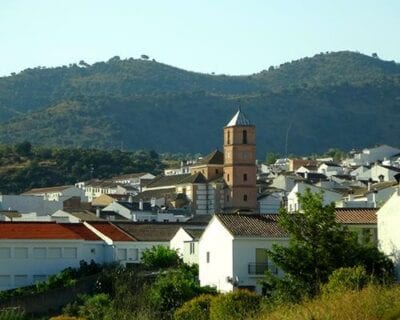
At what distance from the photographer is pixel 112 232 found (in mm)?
64688

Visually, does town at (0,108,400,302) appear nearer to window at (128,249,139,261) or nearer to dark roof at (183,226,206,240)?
window at (128,249,139,261)

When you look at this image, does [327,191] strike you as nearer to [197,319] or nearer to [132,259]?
[132,259]

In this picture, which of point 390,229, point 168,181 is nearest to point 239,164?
point 168,181

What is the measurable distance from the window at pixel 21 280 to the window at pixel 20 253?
0.90 m

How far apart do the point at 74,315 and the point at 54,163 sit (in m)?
108

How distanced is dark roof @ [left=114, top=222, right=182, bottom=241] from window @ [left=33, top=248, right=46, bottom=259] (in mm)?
6628

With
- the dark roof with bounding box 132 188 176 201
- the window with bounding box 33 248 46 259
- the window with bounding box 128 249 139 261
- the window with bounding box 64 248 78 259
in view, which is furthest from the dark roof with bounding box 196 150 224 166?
the window with bounding box 33 248 46 259

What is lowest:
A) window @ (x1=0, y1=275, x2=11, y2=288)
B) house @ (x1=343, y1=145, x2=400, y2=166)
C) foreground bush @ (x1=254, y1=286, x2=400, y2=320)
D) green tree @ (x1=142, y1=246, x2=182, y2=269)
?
foreground bush @ (x1=254, y1=286, x2=400, y2=320)

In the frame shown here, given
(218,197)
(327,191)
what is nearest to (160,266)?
(327,191)

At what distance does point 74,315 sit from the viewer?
4541cm

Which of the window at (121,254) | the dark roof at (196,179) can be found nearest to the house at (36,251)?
the window at (121,254)

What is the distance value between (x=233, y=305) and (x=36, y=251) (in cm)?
2636

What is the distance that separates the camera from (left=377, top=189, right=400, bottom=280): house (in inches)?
1617

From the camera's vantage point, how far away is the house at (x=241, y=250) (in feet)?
158
